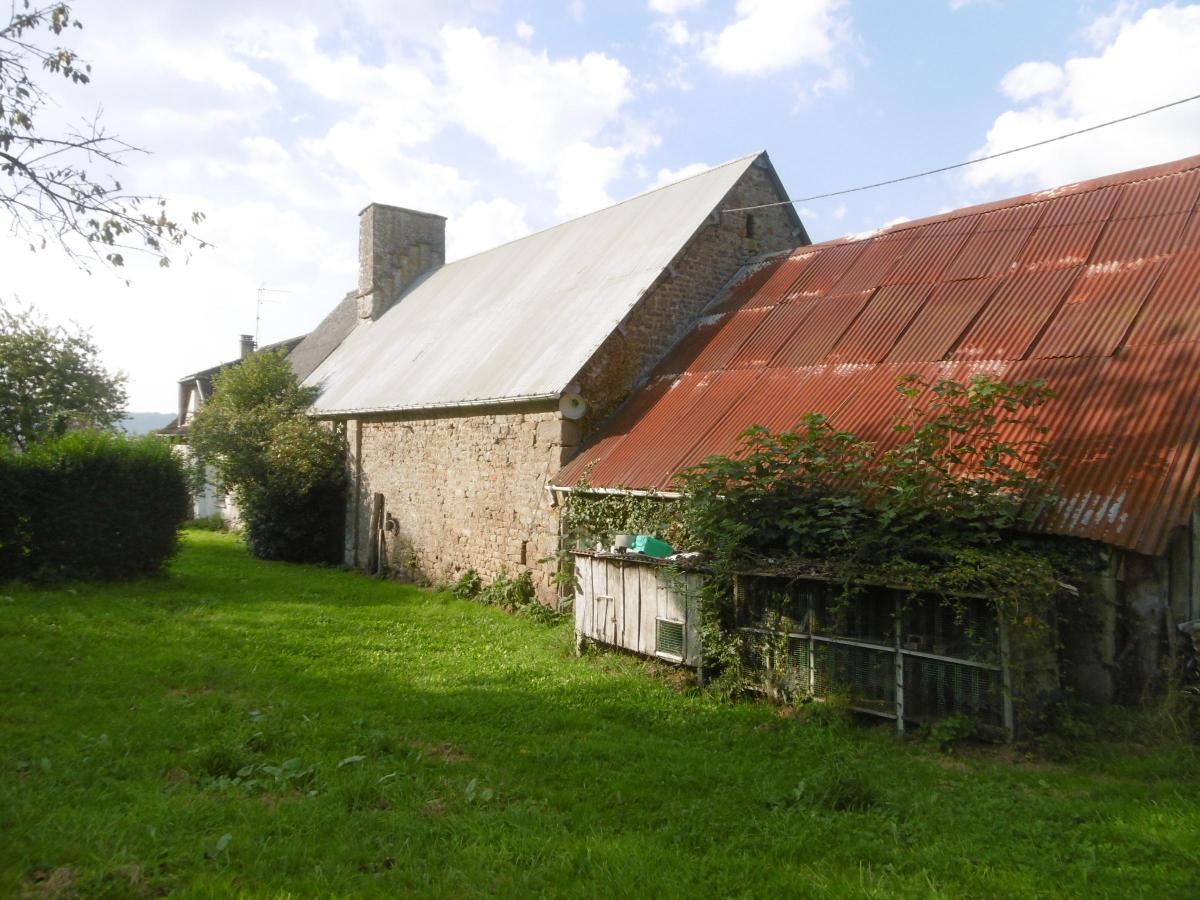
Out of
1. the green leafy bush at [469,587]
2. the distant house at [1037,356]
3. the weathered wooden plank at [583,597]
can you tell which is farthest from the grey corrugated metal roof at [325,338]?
Result: the weathered wooden plank at [583,597]

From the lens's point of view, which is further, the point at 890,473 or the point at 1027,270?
the point at 1027,270

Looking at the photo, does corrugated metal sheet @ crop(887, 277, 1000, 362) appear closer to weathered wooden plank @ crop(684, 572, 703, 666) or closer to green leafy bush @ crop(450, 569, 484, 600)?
weathered wooden plank @ crop(684, 572, 703, 666)

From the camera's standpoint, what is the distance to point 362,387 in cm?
1914

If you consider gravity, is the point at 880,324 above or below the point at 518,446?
above

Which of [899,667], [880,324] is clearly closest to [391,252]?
[880,324]

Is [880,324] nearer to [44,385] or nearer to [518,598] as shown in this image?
[518,598]

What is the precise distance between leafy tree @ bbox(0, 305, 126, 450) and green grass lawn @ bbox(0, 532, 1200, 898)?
752 inches

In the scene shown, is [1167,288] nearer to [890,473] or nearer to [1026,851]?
[890,473]

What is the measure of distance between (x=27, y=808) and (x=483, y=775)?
278 centimetres

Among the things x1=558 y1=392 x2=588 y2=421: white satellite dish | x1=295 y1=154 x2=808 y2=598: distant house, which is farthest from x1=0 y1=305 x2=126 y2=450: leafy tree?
x1=558 y1=392 x2=588 y2=421: white satellite dish

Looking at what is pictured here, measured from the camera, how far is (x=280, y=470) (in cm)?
1894

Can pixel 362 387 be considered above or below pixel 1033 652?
above

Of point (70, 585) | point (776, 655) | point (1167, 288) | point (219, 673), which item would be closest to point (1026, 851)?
point (776, 655)

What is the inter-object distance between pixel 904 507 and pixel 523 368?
7731 millimetres
